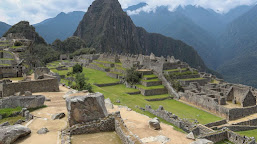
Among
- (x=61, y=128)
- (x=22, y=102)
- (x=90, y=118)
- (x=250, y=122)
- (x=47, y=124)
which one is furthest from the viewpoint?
(x=250, y=122)

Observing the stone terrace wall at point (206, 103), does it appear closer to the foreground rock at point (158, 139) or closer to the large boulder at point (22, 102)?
the foreground rock at point (158, 139)

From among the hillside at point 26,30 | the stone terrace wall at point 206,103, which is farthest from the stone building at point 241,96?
the hillside at point 26,30

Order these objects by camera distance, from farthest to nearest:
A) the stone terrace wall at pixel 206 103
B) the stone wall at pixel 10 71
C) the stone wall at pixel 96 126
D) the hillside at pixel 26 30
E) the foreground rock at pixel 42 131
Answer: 1. the hillside at pixel 26 30
2. the stone terrace wall at pixel 206 103
3. the stone wall at pixel 10 71
4. the stone wall at pixel 96 126
5. the foreground rock at pixel 42 131

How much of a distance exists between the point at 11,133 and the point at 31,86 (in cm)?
930

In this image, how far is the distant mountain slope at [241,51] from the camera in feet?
331

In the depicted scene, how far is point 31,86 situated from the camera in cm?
1731

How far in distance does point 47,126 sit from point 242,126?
19908 millimetres

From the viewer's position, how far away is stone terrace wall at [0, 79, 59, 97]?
16.0 metres

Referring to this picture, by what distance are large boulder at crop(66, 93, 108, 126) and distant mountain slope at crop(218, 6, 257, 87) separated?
8412 cm

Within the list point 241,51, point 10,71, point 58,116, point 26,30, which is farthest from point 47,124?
point 241,51

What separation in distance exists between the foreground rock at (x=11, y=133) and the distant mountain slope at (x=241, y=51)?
87057 mm

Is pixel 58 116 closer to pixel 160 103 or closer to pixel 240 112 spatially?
pixel 160 103

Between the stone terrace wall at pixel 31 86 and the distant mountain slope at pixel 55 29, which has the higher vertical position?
the distant mountain slope at pixel 55 29

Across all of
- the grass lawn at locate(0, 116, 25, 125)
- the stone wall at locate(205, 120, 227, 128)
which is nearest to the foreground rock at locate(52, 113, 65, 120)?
the grass lawn at locate(0, 116, 25, 125)
